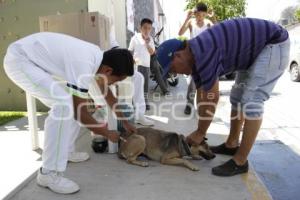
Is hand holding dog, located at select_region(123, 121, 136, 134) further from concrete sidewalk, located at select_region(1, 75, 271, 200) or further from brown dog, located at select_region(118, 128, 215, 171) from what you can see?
concrete sidewalk, located at select_region(1, 75, 271, 200)

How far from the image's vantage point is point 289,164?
4.46 m

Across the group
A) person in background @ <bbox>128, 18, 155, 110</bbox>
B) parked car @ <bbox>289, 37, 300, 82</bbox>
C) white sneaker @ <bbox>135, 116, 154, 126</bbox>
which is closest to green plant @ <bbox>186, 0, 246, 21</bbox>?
parked car @ <bbox>289, 37, 300, 82</bbox>

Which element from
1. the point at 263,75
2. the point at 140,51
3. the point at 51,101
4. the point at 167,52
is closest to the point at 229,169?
the point at 263,75

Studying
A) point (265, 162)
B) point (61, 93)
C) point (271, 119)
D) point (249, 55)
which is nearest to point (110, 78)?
point (61, 93)

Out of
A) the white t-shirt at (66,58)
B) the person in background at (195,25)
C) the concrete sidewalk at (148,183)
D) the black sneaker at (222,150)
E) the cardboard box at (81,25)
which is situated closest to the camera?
the white t-shirt at (66,58)

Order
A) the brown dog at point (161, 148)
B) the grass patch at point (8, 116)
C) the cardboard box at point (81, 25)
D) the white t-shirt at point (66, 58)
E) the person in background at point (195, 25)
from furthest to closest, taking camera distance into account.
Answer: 1. the grass patch at point (8, 116)
2. the person in background at point (195, 25)
3. the cardboard box at point (81, 25)
4. the brown dog at point (161, 148)
5. the white t-shirt at point (66, 58)

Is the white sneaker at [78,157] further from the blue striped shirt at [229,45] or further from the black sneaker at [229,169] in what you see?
the blue striped shirt at [229,45]

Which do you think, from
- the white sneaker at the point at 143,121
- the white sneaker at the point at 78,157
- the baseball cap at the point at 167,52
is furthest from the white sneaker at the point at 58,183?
the white sneaker at the point at 143,121

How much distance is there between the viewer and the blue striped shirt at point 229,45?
135 inches

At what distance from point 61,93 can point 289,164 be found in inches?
112

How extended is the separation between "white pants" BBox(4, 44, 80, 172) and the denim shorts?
174cm

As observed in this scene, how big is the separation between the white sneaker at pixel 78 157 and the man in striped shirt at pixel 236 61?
4.65 feet

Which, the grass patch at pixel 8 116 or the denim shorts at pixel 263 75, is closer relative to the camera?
the denim shorts at pixel 263 75

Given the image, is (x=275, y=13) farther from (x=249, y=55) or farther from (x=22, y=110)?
(x=249, y=55)
